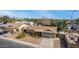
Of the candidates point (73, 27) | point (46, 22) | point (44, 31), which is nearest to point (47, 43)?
point (44, 31)

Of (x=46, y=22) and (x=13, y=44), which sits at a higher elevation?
(x=46, y=22)

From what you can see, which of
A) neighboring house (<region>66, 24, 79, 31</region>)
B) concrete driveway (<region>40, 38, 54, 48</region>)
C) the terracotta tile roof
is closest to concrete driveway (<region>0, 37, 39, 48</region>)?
concrete driveway (<region>40, 38, 54, 48</region>)

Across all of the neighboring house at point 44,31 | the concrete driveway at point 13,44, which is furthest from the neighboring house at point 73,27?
the concrete driveway at point 13,44

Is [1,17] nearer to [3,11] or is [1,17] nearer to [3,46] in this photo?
[3,11]

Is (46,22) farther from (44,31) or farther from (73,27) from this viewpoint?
(73,27)

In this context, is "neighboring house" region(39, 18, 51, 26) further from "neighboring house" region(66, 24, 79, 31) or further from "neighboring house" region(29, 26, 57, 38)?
"neighboring house" region(66, 24, 79, 31)

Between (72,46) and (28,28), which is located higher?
(28,28)
